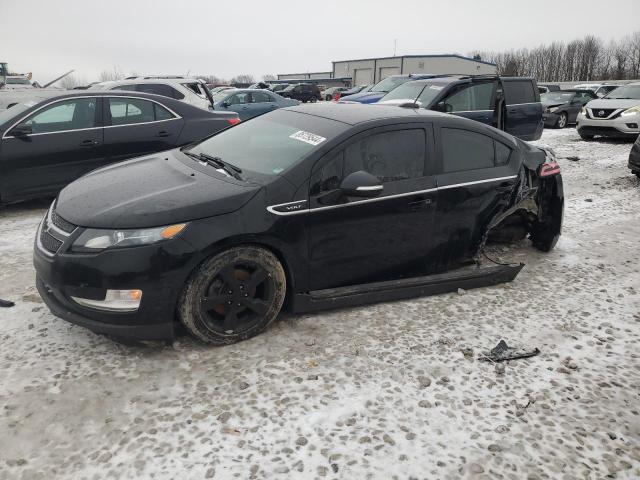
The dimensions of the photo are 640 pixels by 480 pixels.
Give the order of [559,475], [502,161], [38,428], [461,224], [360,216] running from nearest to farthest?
[559,475], [38,428], [360,216], [461,224], [502,161]

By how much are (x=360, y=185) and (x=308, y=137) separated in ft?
2.08

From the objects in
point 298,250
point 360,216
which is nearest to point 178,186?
point 298,250

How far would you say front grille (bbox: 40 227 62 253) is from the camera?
9.55 ft

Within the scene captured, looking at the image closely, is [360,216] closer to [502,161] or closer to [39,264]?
[502,161]

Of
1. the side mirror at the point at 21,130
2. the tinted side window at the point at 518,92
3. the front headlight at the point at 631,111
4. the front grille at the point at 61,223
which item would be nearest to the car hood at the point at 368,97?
the tinted side window at the point at 518,92

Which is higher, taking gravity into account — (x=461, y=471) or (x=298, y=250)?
(x=298, y=250)

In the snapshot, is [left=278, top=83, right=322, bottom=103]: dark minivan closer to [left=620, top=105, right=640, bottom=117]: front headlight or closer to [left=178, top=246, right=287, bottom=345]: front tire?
[left=620, top=105, right=640, bottom=117]: front headlight

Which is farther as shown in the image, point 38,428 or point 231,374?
point 231,374

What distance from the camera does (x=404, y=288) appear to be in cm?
378

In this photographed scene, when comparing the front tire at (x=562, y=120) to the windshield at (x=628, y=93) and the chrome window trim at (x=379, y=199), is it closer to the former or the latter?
the windshield at (x=628, y=93)

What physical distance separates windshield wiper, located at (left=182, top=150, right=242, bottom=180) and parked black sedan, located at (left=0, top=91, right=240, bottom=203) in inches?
114

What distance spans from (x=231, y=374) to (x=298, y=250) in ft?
2.99

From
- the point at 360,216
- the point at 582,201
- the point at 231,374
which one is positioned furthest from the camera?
the point at 582,201

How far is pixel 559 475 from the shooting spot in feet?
7.37
